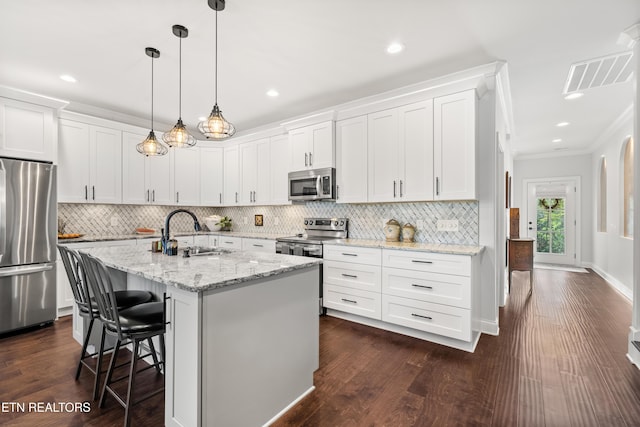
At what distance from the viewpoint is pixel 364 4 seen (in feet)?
7.06

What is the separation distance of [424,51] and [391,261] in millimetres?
2024

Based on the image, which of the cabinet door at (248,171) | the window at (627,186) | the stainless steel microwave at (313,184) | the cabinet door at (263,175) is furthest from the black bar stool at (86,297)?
the window at (627,186)

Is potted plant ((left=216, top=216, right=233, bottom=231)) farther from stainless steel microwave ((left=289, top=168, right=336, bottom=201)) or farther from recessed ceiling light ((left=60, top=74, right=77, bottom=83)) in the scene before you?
recessed ceiling light ((left=60, top=74, right=77, bottom=83))

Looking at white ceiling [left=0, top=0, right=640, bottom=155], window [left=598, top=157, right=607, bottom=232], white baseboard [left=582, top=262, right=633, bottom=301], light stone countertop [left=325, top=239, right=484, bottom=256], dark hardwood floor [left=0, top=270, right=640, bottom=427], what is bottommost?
dark hardwood floor [left=0, top=270, right=640, bottom=427]

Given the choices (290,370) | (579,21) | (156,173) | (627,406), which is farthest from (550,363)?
(156,173)

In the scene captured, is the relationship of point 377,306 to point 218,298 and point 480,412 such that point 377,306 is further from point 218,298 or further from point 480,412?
point 218,298

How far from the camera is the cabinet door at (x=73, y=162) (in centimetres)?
386

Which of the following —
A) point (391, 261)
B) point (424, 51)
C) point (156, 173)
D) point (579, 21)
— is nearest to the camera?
point (579, 21)

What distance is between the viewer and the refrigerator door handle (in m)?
3.15

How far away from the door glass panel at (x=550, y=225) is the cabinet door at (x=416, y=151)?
6.07 meters

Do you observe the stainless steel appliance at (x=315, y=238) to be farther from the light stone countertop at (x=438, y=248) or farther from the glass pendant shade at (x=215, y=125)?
the glass pendant shade at (x=215, y=125)

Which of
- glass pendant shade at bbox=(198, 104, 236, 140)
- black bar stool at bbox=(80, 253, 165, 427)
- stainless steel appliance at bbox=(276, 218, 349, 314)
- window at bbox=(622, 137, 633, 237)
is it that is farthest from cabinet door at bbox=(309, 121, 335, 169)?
window at bbox=(622, 137, 633, 237)

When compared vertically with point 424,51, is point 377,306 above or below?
below

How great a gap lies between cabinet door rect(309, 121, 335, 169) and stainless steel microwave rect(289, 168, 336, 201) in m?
0.11
